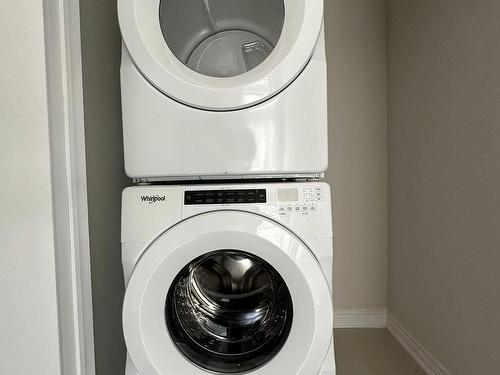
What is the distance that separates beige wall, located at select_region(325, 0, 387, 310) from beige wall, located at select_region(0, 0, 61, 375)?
4.92 ft

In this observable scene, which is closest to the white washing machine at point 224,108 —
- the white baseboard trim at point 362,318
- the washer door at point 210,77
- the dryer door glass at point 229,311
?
the washer door at point 210,77

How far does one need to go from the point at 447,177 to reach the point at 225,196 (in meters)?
0.87

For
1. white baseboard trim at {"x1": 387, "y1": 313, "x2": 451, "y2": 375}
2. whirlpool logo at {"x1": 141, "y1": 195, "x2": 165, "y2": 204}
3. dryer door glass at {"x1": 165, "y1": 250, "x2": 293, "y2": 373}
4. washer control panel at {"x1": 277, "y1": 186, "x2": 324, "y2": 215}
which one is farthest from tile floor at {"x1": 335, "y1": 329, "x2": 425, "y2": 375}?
whirlpool logo at {"x1": 141, "y1": 195, "x2": 165, "y2": 204}

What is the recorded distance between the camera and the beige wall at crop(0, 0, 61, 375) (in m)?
0.90

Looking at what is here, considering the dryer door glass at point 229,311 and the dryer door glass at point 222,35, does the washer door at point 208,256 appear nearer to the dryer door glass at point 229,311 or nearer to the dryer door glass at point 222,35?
the dryer door glass at point 229,311

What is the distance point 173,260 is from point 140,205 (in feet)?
0.62

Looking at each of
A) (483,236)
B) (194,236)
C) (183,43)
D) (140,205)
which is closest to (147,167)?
(140,205)

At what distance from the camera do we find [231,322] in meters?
1.30

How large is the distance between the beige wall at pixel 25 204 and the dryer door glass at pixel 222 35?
501 millimetres

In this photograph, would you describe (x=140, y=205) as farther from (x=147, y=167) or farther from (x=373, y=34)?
(x=373, y=34)

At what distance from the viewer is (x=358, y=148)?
7.02 feet

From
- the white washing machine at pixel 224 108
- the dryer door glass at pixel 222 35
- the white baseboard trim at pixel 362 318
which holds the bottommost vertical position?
the white baseboard trim at pixel 362 318

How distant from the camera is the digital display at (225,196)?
1164 millimetres

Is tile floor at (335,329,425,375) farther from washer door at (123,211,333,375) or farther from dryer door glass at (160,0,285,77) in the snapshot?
dryer door glass at (160,0,285,77)
